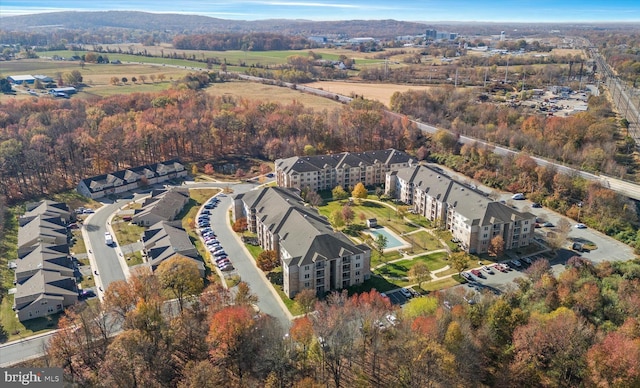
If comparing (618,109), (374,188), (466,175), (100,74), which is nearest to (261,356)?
(374,188)

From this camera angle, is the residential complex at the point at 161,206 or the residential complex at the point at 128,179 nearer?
the residential complex at the point at 161,206

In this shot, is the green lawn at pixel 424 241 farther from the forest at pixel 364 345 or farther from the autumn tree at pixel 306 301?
the autumn tree at pixel 306 301

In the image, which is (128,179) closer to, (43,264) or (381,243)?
(43,264)

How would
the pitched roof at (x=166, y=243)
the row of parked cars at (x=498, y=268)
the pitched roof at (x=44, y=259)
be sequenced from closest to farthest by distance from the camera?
the pitched roof at (x=44, y=259) < the row of parked cars at (x=498, y=268) < the pitched roof at (x=166, y=243)

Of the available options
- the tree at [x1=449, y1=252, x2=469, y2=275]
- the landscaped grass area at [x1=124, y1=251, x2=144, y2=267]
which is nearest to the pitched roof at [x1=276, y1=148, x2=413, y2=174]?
the landscaped grass area at [x1=124, y1=251, x2=144, y2=267]

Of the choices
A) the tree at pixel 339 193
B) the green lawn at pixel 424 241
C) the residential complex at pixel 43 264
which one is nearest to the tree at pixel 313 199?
the tree at pixel 339 193

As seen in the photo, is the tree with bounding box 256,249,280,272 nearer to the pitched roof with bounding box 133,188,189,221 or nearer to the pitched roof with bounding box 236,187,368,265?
the pitched roof with bounding box 236,187,368,265

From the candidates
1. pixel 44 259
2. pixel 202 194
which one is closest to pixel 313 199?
pixel 202 194
